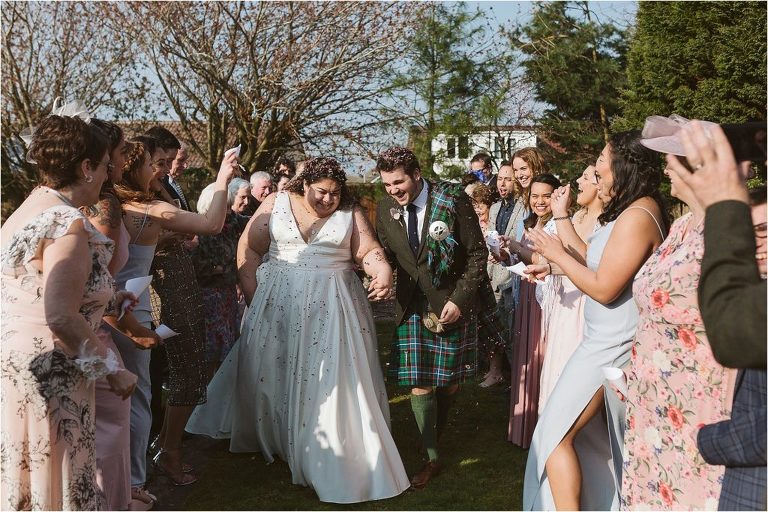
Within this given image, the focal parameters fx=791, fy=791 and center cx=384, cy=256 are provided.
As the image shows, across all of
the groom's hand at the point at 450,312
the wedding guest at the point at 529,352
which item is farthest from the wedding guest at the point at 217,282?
Result: the wedding guest at the point at 529,352

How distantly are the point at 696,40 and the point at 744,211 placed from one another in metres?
11.6

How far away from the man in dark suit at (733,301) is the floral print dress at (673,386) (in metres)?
0.51

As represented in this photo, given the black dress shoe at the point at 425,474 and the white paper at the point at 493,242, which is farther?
the white paper at the point at 493,242

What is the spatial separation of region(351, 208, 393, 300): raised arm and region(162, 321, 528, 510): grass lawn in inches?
49.8

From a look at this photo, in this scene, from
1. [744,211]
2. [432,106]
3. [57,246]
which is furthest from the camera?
[432,106]

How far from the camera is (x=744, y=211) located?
1894 millimetres

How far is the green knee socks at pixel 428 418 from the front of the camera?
16.8 ft

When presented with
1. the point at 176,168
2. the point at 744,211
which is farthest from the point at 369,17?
the point at 744,211

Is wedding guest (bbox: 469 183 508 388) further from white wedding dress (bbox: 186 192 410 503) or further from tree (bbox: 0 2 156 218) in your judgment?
tree (bbox: 0 2 156 218)

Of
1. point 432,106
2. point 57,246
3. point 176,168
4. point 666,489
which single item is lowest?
point 666,489

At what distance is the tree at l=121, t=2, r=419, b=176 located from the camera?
44.7ft

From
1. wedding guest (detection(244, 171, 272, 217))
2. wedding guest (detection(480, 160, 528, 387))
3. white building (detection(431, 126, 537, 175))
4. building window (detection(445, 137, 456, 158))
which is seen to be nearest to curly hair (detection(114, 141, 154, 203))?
wedding guest (detection(244, 171, 272, 217))

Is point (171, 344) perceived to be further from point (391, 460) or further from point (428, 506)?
point (428, 506)

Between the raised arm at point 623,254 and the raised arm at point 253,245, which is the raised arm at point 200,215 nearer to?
the raised arm at point 253,245
